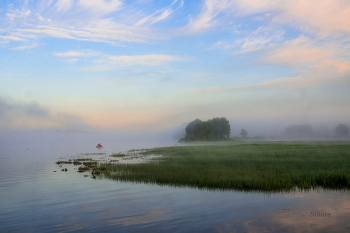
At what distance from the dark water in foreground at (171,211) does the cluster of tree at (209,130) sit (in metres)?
127

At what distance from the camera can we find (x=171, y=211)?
14.4m

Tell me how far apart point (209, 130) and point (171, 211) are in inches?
5332

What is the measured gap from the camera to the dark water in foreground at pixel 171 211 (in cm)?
1198

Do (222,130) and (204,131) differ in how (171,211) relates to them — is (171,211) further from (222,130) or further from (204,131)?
(222,130)

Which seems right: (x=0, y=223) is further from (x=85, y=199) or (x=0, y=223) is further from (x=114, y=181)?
(x=114, y=181)

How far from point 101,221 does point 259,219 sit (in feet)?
26.4

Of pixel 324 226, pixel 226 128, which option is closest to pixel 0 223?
pixel 324 226

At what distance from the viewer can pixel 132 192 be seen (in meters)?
19.1

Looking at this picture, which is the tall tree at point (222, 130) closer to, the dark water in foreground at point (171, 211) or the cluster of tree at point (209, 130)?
the cluster of tree at point (209, 130)

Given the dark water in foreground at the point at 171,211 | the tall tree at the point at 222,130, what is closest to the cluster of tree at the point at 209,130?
the tall tree at the point at 222,130

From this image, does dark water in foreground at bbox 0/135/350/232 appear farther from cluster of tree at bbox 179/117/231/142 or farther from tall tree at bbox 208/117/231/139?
tall tree at bbox 208/117/231/139

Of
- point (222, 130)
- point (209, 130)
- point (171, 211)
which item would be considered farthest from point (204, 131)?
point (171, 211)

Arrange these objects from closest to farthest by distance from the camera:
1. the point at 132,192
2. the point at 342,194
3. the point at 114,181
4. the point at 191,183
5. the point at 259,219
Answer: the point at 259,219
the point at 342,194
the point at 132,192
the point at 191,183
the point at 114,181

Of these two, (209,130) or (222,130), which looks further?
(222,130)
